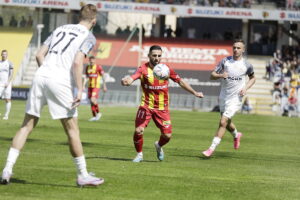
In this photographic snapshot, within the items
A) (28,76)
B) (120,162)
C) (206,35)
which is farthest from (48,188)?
(206,35)

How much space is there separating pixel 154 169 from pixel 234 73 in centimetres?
446

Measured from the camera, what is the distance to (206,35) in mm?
58250

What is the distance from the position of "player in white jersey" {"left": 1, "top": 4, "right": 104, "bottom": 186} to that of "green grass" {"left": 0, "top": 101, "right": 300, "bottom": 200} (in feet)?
1.64

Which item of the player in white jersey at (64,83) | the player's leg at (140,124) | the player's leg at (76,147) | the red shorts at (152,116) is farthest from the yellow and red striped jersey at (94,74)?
the player's leg at (76,147)

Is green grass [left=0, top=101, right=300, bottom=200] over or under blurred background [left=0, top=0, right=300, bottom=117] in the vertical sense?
over

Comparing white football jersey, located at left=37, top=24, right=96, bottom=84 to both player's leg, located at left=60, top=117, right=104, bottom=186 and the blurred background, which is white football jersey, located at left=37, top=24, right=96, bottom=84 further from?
the blurred background

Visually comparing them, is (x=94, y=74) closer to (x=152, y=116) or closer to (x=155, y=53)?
(x=152, y=116)

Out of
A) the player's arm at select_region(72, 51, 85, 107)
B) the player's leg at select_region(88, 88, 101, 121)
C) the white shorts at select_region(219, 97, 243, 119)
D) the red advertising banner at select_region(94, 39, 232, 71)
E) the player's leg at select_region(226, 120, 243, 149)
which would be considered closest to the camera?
the player's arm at select_region(72, 51, 85, 107)

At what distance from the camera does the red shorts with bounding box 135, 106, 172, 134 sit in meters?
13.7

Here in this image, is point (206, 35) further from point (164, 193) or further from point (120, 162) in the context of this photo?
point (164, 193)

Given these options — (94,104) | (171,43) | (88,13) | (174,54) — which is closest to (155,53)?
(88,13)

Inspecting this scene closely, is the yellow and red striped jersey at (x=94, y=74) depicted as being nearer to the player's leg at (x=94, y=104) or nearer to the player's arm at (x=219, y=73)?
the player's leg at (x=94, y=104)

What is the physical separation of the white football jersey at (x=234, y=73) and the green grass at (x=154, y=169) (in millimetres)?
1401

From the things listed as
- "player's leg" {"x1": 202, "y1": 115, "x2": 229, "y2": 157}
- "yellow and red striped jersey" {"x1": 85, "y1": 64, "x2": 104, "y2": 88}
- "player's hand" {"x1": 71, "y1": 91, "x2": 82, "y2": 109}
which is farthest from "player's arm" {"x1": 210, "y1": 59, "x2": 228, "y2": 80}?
"yellow and red striped jersey" {"x1": 85, "y1": 64, "x2": 104, "y2": 88}
